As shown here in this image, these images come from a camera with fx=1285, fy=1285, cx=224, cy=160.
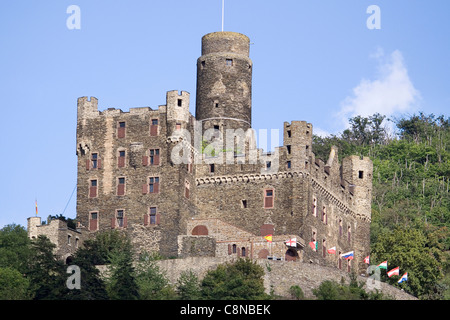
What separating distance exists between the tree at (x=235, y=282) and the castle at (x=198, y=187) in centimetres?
503

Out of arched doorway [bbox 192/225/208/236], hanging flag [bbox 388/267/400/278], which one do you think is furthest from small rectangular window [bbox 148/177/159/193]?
hanging flag [bbox 388/267/400/278]

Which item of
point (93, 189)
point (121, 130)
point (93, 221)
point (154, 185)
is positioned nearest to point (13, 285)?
point (93, 221)

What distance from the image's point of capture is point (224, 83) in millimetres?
99500

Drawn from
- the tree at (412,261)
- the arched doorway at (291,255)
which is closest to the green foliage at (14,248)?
the arched doorway at (291,255)

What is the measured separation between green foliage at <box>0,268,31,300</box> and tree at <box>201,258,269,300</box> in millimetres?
11892

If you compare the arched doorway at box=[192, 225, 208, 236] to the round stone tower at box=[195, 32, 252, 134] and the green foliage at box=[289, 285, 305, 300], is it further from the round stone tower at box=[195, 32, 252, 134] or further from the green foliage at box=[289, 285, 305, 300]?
the green foliage at box=[289, 285, 305, 300]

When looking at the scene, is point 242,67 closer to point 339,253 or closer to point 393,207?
point 339,253

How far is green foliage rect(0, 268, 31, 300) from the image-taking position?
276 ft

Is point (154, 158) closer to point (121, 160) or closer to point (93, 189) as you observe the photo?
point (121, 160)

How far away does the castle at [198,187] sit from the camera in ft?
302

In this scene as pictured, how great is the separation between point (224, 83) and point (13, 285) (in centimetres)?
2359

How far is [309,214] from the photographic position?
307ft

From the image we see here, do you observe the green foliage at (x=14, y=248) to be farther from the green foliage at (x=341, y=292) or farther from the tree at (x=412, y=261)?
the tree at (x=412, y=261)

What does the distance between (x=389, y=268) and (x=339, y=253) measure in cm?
456
